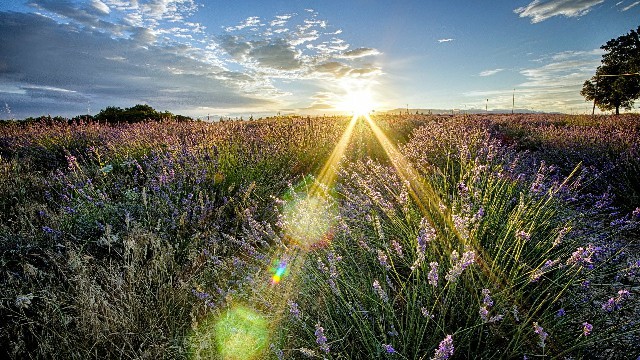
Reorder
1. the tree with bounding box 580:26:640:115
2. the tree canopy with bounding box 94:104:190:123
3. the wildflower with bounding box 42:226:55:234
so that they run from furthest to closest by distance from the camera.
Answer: the tree with bounding box 580:26:640:115 → the tree canopy with bounding box 94:104:190:123 → the wildflower with bounding box 42:226:55:234

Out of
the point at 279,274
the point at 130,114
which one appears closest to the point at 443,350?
the point at 279,274

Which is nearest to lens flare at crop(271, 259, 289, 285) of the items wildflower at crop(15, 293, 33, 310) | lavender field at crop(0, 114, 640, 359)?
lavender field at crop(0, 114, 640, 359)

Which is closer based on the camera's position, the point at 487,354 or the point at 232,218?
→ the point at 487,354

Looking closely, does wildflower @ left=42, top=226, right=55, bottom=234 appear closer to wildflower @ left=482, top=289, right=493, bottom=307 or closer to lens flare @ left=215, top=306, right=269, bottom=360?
lens flare @ left=215, top=306, right=269, bottom=360

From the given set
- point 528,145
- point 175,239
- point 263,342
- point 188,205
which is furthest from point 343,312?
point 528,145

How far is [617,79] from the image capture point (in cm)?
3328

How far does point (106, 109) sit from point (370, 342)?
2465 cm

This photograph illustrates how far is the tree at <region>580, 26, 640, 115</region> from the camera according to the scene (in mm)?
31969

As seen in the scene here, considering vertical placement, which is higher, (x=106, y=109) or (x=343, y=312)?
(x=106, y=109)

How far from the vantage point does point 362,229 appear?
2748mm

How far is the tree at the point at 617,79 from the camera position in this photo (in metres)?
32.0

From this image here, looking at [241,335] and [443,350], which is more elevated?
[443,350]

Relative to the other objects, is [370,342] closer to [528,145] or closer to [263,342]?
[263,342]

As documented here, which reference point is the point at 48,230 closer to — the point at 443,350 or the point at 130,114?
the point at 443,350
